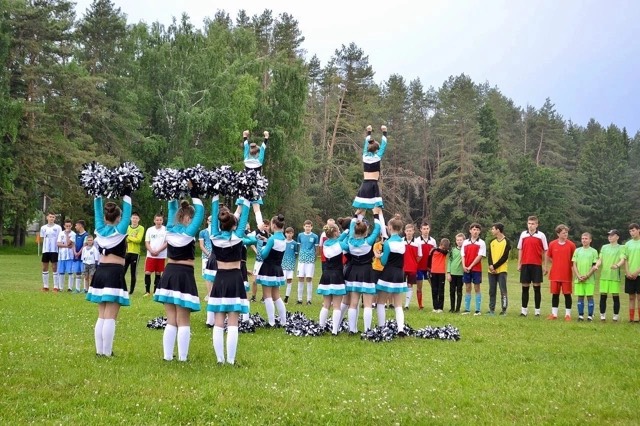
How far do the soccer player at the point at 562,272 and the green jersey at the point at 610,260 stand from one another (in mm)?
778

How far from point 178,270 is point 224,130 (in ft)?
142

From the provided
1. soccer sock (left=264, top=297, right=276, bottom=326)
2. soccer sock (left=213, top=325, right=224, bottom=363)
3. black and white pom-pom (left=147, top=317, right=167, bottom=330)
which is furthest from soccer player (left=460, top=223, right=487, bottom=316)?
soccer sock (left=213, top=325, right=224, bottom=363)

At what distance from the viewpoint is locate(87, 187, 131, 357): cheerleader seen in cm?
998

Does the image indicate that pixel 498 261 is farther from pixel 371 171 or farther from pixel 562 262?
pixel 371 171

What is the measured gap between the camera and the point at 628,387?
9188 mm

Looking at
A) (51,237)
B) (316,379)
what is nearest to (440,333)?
(316,379)

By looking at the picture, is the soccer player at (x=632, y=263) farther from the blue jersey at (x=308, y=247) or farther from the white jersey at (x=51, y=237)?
the white jersey at (x=51, y=237)

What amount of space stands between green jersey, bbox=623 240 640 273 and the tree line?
3557cm

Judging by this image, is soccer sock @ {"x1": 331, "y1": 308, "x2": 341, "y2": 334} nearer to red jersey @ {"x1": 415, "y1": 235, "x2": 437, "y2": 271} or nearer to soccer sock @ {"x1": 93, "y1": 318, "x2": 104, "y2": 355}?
soccer sock @ {"x1": 93, "y1": 318, "x2": 104, "y2": 355}

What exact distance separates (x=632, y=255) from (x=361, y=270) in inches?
309

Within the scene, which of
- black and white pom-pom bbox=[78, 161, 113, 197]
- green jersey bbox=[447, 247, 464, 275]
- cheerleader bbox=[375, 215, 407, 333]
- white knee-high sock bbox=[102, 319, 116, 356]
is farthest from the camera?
green jersey bbox=[447, 247, 464, 275]

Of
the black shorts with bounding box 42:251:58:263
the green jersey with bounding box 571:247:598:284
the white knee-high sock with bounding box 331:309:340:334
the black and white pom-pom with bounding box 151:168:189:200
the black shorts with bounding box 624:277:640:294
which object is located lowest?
the white knee-high sock with bounding box 331:309:340:334

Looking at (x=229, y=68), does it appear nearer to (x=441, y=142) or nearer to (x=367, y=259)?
(x=441, y=142)

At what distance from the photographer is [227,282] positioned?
10.0 m
